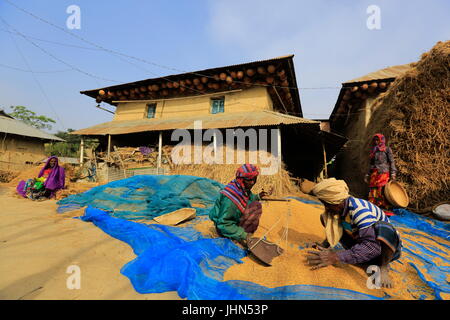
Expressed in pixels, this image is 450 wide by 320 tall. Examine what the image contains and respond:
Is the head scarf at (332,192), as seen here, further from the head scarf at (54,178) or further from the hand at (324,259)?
the head scarf at (54,178)

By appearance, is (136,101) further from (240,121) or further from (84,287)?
(84,287)

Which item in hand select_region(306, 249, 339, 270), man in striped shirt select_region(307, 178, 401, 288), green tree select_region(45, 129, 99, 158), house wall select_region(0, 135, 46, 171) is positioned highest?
green tree select_region(45, 129, 99, 158)

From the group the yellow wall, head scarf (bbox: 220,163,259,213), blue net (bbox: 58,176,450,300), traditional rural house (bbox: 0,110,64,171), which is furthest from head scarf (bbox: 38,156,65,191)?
traditional rural house (bbox: 0,110,64,171)

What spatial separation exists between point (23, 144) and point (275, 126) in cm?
1995

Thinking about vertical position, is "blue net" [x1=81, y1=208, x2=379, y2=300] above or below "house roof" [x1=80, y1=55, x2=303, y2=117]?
below

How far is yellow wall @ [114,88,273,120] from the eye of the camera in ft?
29.7

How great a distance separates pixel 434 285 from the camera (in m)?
1.61

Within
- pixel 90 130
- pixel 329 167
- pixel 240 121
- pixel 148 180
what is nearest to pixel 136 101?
pixel 90 130

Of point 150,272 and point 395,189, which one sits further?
point 395,189

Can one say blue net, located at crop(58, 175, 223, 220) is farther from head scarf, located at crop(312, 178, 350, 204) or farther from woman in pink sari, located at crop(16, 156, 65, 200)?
head scarf, located at crop(312, 178, 350, 204)

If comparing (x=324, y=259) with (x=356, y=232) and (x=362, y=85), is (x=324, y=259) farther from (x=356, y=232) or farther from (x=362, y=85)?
(x=362, y=85)

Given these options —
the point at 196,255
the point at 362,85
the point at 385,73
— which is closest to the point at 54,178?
the point at 196,255

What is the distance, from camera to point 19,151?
15.5 m

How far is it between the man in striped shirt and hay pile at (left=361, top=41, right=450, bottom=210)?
14.6 feet
